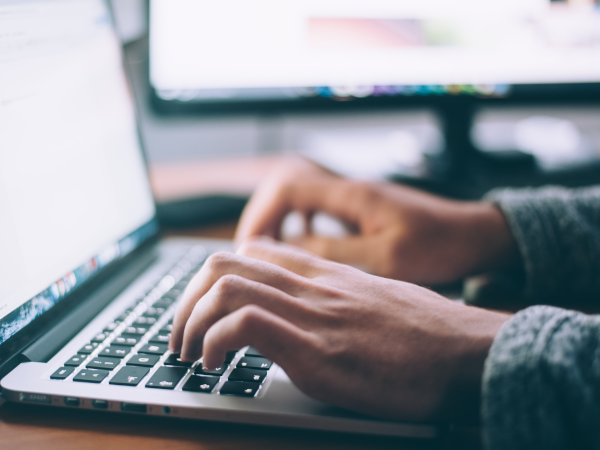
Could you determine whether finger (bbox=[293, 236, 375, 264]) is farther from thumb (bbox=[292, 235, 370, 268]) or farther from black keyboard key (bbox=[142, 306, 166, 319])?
black keyboard key (bbox=[142, 306, 166, 319])

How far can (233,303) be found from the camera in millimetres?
294

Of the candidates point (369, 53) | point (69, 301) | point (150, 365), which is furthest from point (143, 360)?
point (369, 53)

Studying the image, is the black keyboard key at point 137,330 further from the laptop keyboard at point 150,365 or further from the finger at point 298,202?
the finger at point 298,202

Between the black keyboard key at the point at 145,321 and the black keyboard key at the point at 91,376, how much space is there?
70 millimetres

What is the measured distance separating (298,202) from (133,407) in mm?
312

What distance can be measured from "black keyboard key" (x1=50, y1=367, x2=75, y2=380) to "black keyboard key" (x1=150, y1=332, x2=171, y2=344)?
0.19ft

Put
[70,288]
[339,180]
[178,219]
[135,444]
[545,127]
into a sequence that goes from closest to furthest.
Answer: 1. [135,444]
2. [70,288]
3. [339,180]
4. [178,219]
5. [545,127]

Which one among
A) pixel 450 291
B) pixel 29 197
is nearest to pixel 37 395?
pixel 29 197

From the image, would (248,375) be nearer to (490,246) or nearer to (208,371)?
(208,371)

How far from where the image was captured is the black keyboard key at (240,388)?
0.29 meters

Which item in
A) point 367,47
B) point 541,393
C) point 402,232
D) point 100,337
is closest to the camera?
point 541,393

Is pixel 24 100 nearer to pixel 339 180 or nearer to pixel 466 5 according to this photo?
pixel 339 180

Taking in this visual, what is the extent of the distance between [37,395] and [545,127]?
40.7 inches

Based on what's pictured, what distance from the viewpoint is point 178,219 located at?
2.26ft
